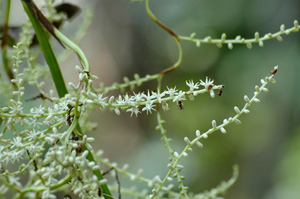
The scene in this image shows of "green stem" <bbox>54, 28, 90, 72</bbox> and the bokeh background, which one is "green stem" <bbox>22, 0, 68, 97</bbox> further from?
the bokeh background

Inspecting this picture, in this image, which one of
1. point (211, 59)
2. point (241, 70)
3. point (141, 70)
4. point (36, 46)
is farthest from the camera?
point (141, 70)

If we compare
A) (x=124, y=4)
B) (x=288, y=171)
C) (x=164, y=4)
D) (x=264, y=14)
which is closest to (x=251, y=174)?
(x=288, y=171)

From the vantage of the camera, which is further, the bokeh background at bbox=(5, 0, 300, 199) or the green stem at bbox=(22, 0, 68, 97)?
the bokeh background at bbox=(5, 0, 300, 199)

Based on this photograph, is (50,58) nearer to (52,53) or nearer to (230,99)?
(52,53)

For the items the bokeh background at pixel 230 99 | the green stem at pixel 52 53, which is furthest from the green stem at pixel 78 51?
the bokeh background at pixel 230 99

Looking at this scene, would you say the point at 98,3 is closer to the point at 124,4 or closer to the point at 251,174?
the point at 124,4

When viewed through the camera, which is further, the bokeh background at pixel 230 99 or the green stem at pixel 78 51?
the bokeh background at pixel 230 99

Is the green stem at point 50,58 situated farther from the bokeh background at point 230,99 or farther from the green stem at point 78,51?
the bokeh background at point 230,99

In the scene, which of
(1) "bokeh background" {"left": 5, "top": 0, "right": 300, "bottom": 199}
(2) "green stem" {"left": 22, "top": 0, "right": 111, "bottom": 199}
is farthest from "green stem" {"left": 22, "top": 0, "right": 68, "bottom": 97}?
(1) "bokeh background" {"left": 5, "top": 0, "right": 300, "bottom": 199}
